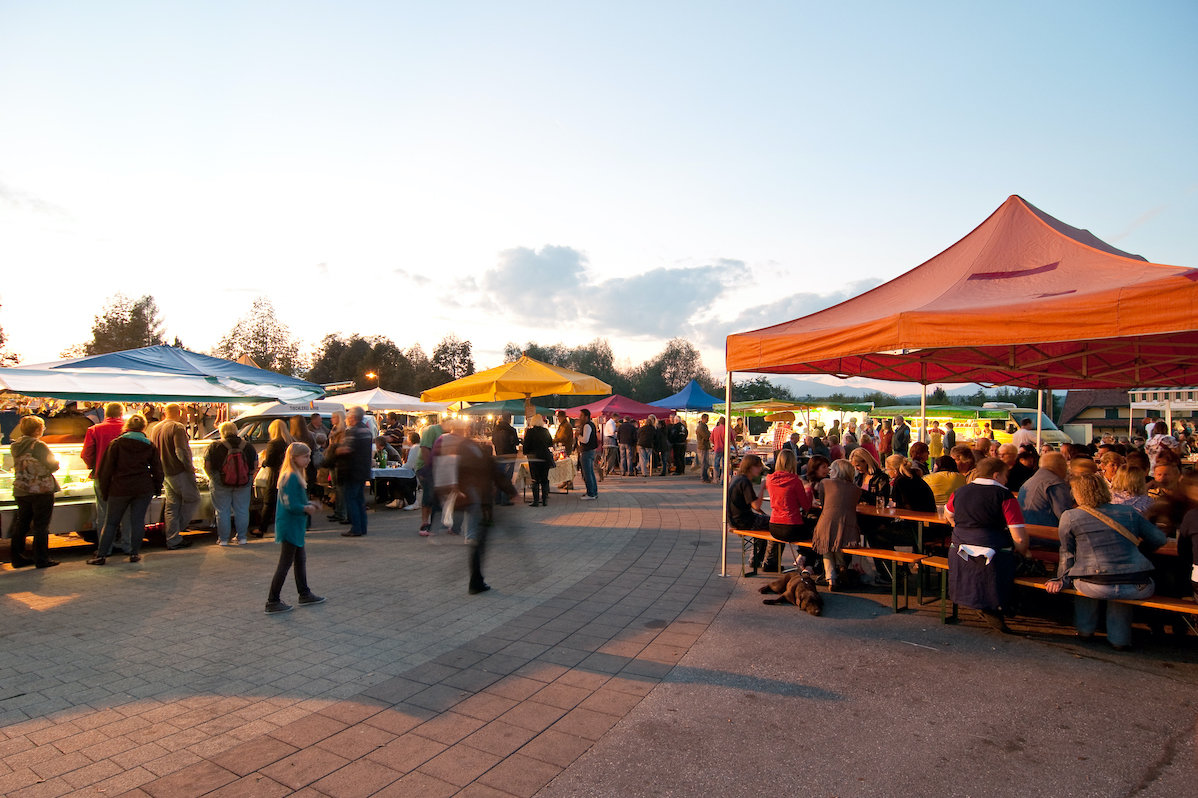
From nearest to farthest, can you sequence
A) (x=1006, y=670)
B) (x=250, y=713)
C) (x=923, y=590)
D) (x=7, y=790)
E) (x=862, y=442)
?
(x=7, y=790)
(x=250, y=713)
(x=1006, y=670)
(x=923, y=590)
(x=862, y=442)

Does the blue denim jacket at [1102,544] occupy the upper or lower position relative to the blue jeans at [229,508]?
upper

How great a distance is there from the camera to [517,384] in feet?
40.4

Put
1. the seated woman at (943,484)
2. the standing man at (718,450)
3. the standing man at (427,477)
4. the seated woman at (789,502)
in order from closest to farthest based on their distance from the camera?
the seated woman at (789,502), the seated woman at (943,484), the standing man at (427,477), the standing man at (718,450)

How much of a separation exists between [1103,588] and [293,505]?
21.2 feet

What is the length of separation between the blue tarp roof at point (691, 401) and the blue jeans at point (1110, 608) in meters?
15.3

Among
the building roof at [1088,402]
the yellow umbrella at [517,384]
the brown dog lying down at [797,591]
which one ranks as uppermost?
the building roof at [1088,402]

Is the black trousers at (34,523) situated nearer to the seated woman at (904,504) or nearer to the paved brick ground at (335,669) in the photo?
the paved brick ground at (335,669)

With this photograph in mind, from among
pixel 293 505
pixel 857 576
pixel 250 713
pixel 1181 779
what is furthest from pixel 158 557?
pixel 1181 779

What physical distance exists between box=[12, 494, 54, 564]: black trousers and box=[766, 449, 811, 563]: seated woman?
8.14 m

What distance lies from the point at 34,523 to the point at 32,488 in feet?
1.56

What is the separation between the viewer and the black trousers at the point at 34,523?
7.05 metres

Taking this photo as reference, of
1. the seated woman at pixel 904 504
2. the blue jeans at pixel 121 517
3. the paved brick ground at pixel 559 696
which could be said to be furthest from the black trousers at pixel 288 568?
the seated woman at pixel 904 504

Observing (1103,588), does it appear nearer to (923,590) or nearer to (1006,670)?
(1006,670)

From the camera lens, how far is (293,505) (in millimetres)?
5574
